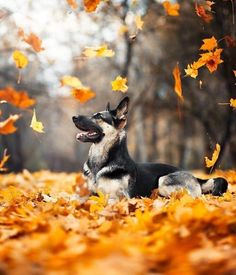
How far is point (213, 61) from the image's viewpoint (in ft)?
21.9

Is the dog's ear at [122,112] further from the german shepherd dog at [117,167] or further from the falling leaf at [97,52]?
the falling leaf at [97,52]

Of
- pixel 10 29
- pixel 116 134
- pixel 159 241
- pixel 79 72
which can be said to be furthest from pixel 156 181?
pixel 79 72

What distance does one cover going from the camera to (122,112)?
7.14 meters

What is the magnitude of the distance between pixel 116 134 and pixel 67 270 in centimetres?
438

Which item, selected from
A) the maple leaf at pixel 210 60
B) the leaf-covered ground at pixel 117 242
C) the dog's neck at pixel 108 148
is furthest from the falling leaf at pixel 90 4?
the leaf-covered ground at pixel 117 242

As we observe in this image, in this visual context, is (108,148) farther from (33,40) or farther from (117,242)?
(117,242)

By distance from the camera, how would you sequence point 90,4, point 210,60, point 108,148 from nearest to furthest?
point 90,4, point 210,60, point 108,148

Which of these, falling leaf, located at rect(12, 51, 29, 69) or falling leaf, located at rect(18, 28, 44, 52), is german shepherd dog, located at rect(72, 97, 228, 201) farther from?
falling leaf, located at rect(18, 28, 44, 52)

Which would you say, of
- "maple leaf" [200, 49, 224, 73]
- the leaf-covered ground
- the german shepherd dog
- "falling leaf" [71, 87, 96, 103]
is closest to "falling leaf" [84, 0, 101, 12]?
"falling leaf" [71, 87, 96, 103]

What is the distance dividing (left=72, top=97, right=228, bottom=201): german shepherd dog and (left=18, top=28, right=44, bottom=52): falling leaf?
111 cm

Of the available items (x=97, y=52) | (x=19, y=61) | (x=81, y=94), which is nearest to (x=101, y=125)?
(x=81, y=94)

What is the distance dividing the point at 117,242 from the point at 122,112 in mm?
4073

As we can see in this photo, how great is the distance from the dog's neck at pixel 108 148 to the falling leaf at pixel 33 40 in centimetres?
155

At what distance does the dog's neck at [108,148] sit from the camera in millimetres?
7031
